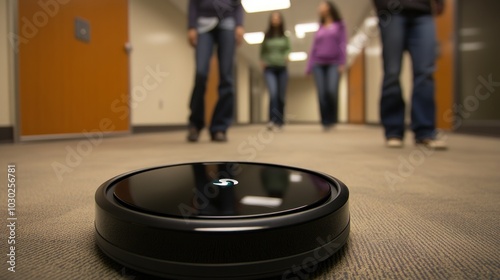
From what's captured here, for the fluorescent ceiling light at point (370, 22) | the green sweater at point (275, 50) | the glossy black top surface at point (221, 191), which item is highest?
the fluorescent ceiling light at point (370, 22)

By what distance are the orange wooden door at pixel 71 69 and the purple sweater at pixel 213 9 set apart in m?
1.14

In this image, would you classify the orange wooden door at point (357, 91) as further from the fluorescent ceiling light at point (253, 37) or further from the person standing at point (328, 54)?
the person standing at point (328, 54)

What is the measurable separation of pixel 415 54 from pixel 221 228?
176cm

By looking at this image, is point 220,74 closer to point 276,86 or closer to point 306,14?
point 276,86

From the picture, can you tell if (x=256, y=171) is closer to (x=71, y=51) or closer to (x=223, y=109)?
(x=223, y=109)

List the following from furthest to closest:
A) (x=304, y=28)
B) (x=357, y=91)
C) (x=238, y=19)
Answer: (x=357, y=91)
(x=304, y=28)
(x=238, y=19)

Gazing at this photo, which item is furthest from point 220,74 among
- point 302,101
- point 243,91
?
point 302,101

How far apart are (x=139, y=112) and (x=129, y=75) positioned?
46 centimetres

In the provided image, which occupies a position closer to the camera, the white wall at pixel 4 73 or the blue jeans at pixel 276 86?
the white wall at pixel 4 73

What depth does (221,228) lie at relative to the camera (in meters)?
0.29

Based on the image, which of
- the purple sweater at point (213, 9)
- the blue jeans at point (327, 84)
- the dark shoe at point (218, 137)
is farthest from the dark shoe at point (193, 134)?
the blue jeans at point (327, 84)

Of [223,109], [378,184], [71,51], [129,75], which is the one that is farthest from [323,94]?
[378,184]

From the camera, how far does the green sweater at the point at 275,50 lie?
3854mm

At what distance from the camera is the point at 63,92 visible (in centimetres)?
242
